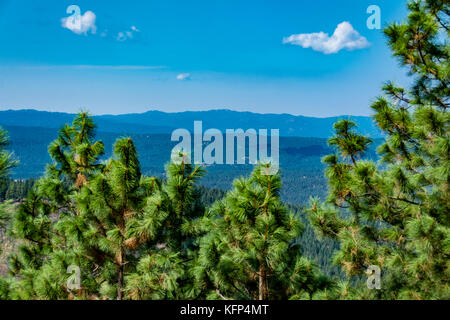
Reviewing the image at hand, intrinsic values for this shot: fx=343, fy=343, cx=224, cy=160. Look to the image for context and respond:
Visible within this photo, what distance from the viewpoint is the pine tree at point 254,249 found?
4.89 metres

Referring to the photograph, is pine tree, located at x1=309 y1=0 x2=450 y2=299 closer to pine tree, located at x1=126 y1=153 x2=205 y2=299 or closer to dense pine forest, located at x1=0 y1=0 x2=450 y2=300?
dense pine forest, located at x1=0 y1=0 x2=450 y2=300

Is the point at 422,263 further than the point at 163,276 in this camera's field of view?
Yes

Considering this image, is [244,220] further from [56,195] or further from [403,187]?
[56,195]

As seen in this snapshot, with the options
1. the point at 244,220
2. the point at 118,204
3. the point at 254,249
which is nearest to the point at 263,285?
the point at 254,249

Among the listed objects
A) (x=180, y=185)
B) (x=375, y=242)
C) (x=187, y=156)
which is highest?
(x=187, y=156)

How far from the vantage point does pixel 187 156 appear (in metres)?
5.85

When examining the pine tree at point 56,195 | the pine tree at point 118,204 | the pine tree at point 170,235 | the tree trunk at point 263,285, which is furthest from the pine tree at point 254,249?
the pine tree at point 56,195

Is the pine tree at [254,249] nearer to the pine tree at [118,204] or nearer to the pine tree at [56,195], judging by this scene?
the pine tree at [118,204]

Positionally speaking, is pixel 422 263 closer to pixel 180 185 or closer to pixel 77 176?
pixel 180 185

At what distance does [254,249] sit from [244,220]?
44 cm

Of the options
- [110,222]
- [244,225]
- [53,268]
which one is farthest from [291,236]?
[53,268]

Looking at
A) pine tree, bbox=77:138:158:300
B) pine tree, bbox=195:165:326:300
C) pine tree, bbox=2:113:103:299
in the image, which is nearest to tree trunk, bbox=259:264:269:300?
pine tree, bbox=195:165:326:300

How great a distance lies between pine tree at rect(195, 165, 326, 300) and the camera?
16.0 feet

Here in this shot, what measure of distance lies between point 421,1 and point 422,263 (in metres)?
6.31
